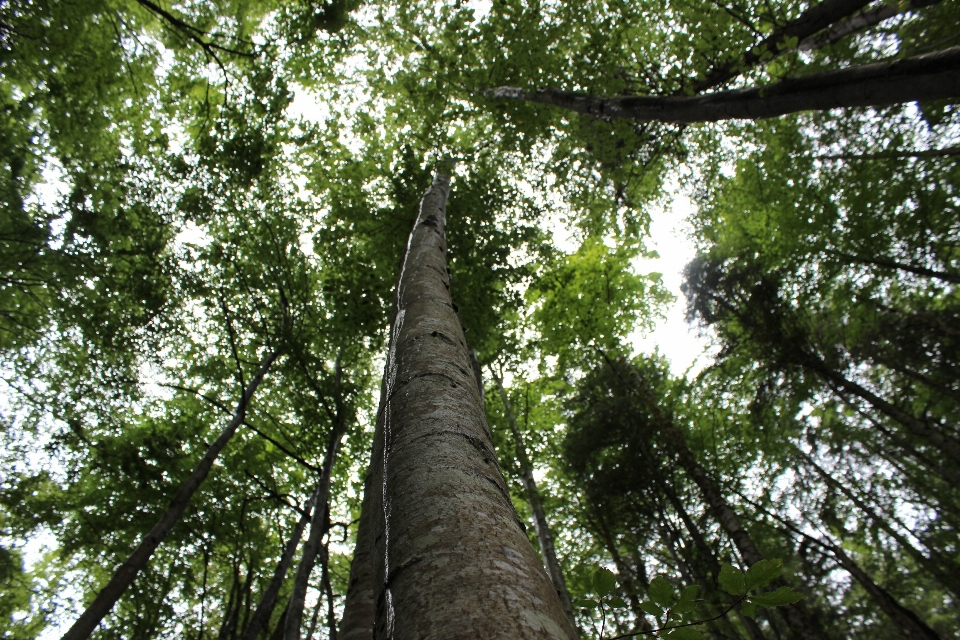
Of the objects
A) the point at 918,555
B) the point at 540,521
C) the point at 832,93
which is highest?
the point at 540,521

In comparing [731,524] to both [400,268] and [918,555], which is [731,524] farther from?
[918,555]

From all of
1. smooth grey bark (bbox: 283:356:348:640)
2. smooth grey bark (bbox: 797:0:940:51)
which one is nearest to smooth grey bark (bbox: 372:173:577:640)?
smooth grey bark (bbox: 283:356:348:640)

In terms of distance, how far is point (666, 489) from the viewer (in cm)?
789

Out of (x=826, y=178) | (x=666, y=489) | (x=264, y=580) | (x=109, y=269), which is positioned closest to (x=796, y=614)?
(x=666, y=489)

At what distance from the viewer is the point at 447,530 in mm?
805

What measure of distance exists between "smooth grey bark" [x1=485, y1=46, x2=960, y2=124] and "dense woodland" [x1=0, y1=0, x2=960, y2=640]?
1.39m

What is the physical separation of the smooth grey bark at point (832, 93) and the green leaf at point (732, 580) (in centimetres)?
252

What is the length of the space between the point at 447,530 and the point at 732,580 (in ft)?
2.16

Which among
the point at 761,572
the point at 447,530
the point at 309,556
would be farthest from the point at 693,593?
the point at 309,556

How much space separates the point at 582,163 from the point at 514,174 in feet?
4.78

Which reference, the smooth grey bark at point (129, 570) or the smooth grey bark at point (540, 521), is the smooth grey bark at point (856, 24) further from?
the smooth grey bark at point (129, 570)

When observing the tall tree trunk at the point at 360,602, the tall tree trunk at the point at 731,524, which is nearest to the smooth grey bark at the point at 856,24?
the tall tree trunk at the point at 731,524

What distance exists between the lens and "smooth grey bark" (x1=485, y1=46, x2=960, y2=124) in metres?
2.04

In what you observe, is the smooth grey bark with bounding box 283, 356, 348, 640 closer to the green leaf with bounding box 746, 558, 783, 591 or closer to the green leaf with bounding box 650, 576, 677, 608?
the green leaf with bounding box 650, 576, 677, 608
